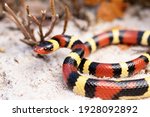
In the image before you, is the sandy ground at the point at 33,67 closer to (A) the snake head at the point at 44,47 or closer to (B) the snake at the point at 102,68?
(B) the snake at the point at 102,68

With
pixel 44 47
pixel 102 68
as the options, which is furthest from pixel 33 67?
pixel 102 68

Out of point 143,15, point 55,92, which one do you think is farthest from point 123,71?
point 143,15

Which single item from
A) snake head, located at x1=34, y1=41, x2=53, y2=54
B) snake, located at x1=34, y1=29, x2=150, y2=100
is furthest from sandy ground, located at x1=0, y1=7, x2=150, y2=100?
snake head, located at x1=34, y1=41, x2=53, y2=54

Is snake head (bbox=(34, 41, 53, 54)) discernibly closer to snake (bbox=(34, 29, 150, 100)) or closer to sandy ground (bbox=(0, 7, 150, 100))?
snake (bbox=(34, 29, 150, 100))

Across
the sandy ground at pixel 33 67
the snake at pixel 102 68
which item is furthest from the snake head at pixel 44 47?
the sandy ground at pixel 33 67

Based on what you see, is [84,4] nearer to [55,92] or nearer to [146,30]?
[146,30]

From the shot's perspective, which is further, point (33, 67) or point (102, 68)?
point (33, 67)

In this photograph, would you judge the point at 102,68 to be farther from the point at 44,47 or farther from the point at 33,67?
the point at 33,67
